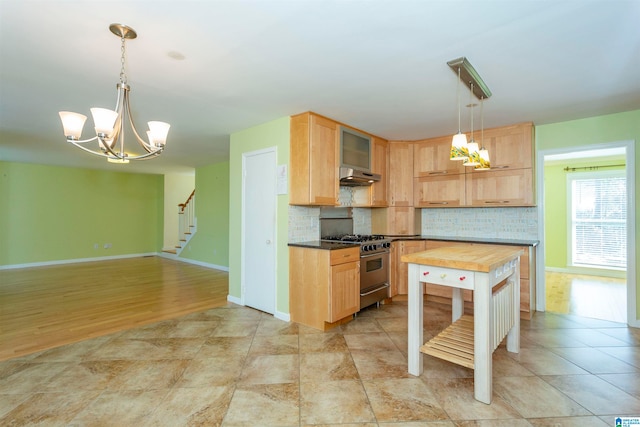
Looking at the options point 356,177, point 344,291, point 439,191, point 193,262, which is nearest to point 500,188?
point 439,191

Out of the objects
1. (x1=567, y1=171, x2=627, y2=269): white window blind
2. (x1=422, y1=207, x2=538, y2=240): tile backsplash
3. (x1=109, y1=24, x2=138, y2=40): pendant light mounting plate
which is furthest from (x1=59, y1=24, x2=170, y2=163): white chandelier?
(x1=567, y1=171, x2=627, y2=269): white window blind

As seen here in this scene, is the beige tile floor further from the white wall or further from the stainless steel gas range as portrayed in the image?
the white wall

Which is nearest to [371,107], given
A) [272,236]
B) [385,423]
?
[272,236]

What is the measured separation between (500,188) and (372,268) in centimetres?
202

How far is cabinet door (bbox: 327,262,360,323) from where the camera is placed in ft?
10.8

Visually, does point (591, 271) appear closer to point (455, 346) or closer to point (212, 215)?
point (455, 346)

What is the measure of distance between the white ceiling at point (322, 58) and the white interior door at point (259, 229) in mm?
616

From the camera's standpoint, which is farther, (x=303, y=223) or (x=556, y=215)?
(x=556, y=215)

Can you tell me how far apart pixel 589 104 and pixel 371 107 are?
7.53 feet

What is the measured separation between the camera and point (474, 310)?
2062 millimetres

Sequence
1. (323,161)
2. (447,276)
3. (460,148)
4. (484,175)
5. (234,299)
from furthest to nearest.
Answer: (234,299) → (484,175) → (323,161) → (460,148) → (447,276)

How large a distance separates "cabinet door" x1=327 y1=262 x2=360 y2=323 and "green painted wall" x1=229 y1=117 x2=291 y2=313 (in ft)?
2.10

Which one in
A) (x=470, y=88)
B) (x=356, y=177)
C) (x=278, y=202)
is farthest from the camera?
(x=356, y=177)

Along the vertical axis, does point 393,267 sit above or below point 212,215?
below
